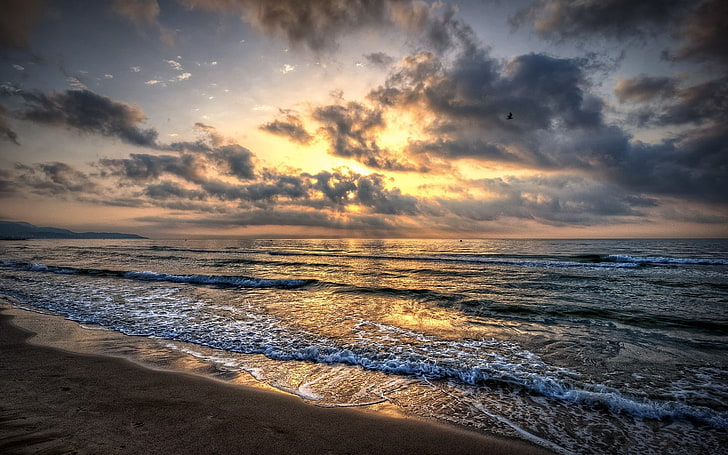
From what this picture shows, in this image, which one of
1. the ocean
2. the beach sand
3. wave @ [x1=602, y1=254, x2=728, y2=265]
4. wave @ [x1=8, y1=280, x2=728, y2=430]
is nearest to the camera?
the beach sand

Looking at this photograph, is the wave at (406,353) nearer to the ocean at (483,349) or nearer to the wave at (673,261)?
the ocean at (483,349)

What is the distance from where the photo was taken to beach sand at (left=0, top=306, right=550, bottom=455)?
3.60 m

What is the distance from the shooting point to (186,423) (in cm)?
415

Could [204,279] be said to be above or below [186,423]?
below

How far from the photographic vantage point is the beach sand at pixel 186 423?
3600 mm

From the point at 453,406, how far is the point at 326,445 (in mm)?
2382

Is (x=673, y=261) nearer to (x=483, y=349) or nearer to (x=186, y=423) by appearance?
(x=483, y=349)

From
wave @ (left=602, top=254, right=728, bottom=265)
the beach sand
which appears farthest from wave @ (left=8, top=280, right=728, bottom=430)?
wave @ (left=602, top=254, right=728, bottom=265)

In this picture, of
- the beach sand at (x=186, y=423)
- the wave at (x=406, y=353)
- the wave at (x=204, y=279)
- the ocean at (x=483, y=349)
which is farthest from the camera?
the wave at (x=204, y=279)

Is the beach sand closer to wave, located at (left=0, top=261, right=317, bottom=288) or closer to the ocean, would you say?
the ocean

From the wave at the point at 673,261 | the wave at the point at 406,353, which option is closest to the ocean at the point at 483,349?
the wave at the point at 406,353

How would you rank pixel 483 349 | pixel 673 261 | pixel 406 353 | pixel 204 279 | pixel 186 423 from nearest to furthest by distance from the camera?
pixel 186 423 < pixel 406 353 < pixel 483 349 < pixel 204 279 < pixel 673 261

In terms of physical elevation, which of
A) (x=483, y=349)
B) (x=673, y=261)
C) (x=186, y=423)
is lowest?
(x=673, y=261)

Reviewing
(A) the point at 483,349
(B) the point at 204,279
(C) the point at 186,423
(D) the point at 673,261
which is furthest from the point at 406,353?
(D) the point at 673,261
